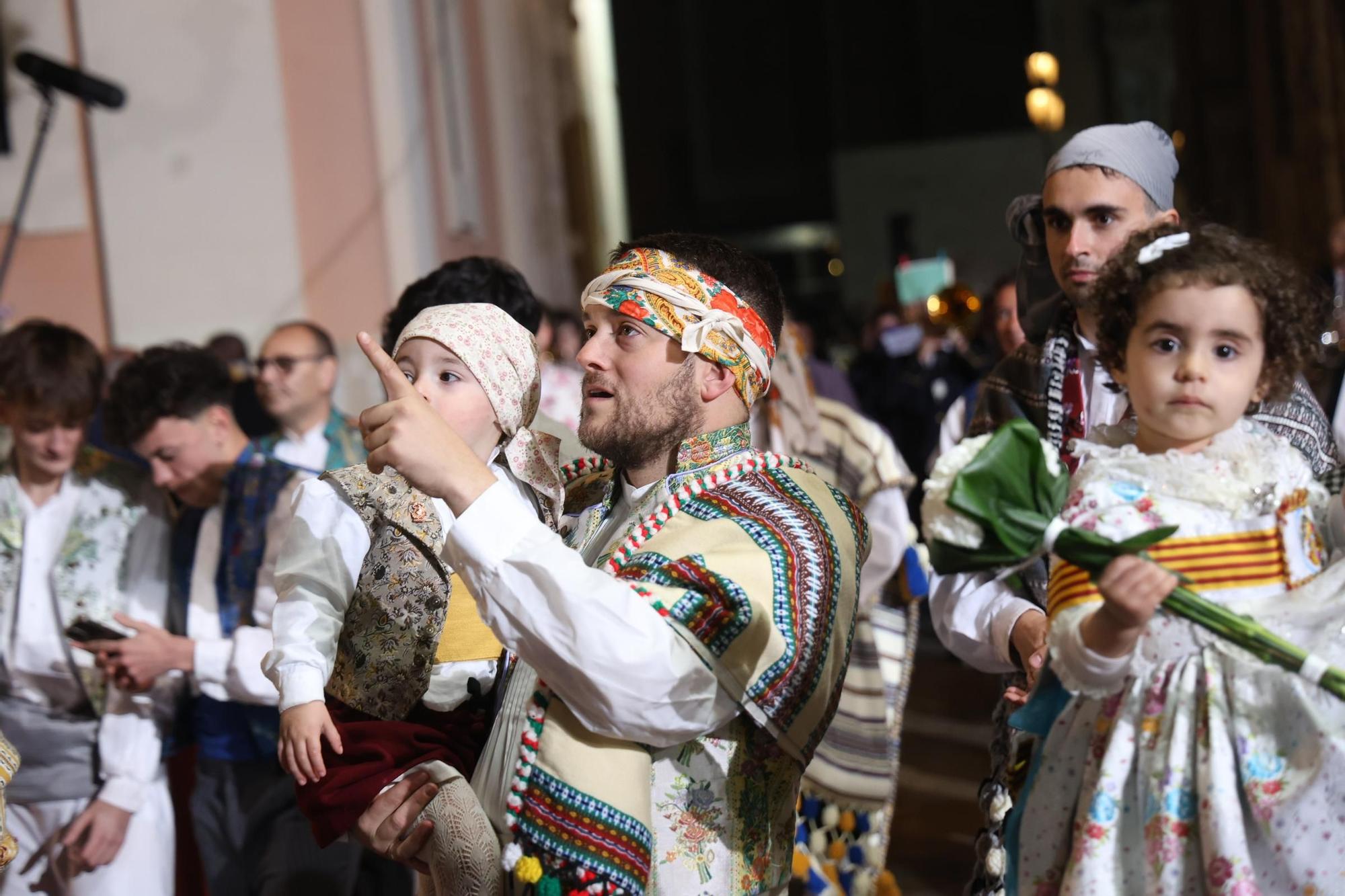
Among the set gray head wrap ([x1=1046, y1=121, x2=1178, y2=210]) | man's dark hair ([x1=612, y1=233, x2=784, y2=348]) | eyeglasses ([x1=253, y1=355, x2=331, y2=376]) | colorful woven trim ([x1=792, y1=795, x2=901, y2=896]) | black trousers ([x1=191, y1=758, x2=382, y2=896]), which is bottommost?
colorful woven trim ([x1=792, y1=795, x2=901, y2=896])

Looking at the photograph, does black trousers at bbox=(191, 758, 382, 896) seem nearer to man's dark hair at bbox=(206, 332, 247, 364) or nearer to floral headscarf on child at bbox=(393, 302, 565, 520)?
floral headscarf on child at bbox=(393, 302, 565, 520)

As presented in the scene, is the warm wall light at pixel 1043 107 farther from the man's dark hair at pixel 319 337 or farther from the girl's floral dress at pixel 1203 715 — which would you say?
the girl's floral dress at pixel 1203 715

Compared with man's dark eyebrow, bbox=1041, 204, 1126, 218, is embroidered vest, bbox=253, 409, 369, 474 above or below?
below

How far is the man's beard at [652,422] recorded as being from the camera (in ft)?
7.99

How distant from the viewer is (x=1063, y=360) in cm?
283

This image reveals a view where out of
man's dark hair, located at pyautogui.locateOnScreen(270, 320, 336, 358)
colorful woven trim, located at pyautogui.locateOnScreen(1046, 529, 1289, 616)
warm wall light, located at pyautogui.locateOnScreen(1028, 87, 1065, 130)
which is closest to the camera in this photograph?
colorful woven trim, located at pyautogui.locateOnScreen(1046, 529, 1289, 616)

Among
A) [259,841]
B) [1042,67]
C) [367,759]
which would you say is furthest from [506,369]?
[1042,67]

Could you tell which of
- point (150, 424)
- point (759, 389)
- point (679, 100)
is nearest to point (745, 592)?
point (759, 389)

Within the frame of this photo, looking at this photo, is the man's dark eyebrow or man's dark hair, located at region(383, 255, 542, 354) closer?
the man's dark eyebrow

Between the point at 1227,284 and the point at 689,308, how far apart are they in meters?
0.86

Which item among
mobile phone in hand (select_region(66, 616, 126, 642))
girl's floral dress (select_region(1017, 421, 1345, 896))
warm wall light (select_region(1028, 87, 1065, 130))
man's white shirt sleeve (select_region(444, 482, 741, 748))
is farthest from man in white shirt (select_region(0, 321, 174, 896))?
warm wall light (select_region(1028, 87, 1065, 130))

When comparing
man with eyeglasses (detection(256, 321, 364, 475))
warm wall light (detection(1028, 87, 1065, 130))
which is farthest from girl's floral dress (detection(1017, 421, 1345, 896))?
warm wall light (detection(1028, 87, 1065, 130))

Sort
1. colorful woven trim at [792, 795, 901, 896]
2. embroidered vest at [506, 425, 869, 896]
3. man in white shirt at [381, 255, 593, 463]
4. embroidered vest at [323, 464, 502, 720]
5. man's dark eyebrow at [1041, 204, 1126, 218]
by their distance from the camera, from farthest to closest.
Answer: colorful woven trim at [792, 795, 901, 896] → man in white shirt at [381, 255, 593, 463] → man's dark eyebrow at [1041, 204, 1126, 218] → embroidered vest at [323, 464, 502, 720] → embroidered vest at [506, 425, 869, 896]

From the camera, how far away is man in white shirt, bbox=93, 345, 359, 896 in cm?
347
